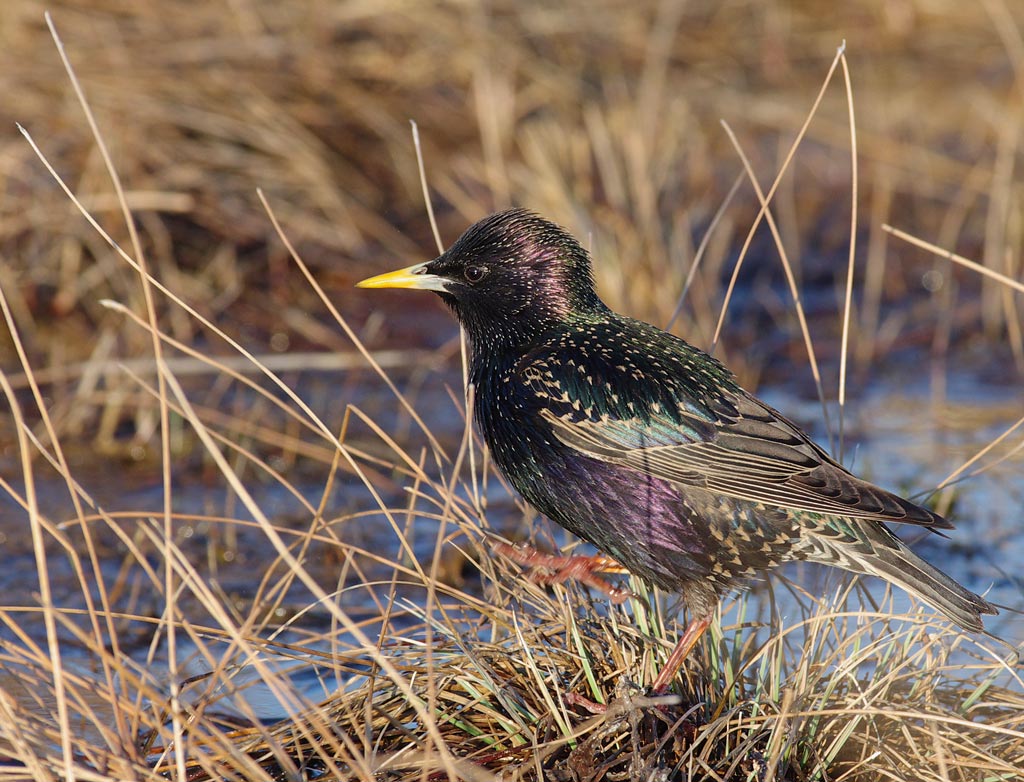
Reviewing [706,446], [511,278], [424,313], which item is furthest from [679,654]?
[424,313]

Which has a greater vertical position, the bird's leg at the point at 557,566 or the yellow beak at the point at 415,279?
the yellow beak at the point at 415,279

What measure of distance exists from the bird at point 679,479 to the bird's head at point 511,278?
0.20 meters

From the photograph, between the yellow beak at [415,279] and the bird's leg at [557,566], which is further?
the yellow beak at [415,279]

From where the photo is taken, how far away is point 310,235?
732cm

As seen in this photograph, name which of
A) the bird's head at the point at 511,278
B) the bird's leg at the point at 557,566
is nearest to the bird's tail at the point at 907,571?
the bird's leg at the point at 557,566

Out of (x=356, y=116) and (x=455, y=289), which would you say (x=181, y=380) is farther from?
(x=455, y=289)

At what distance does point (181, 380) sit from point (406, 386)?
3.22 feet

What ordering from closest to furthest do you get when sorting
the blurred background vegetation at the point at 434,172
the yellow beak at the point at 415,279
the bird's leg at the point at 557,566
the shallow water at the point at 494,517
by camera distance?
the bird's leg at the point at 557,566
the yellow beak at the point at 415,279
the shallow water at the point at 494,517
the blurred background vegetation at the point at 434,172

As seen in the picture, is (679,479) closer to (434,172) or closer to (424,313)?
(424,313)

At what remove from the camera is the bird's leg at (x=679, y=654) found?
351cm

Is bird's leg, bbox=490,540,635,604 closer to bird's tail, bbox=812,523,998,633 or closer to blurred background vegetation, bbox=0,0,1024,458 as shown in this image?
bird's tail, bbox=812,523,998,633

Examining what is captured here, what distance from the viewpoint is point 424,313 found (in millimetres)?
7441

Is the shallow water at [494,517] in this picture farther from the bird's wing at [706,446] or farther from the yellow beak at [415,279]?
the yellow beak at [415,279]

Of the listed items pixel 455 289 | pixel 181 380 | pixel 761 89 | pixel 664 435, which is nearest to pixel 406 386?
pixel 181 380
